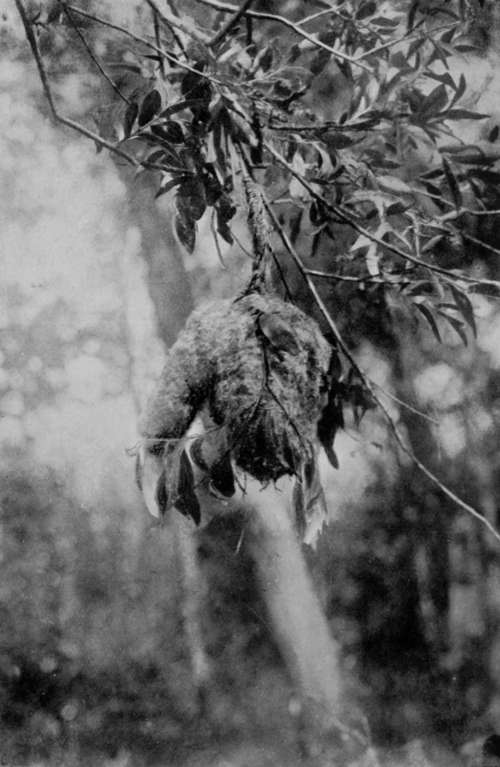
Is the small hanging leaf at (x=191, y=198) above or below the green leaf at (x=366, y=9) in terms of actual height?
below

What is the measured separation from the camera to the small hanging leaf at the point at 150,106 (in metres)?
0.80

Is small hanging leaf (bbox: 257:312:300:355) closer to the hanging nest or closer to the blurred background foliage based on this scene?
the hanging nest

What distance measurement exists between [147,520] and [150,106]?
71cm

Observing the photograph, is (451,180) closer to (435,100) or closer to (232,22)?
(435,100)

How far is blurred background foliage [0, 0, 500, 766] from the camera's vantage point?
115 cm

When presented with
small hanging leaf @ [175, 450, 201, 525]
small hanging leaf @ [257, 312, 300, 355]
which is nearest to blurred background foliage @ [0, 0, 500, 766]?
small hanging leaf @ [175, 450, 201, 525]

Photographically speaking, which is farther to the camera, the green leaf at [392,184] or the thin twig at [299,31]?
the green leaf at [392,184]

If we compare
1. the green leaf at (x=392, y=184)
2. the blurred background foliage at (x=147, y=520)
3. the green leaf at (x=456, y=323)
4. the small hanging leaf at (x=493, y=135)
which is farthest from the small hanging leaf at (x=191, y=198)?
the small hanging leaf at (x=493, y=135)

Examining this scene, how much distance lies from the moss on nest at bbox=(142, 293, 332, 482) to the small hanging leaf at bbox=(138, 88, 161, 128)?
257mm

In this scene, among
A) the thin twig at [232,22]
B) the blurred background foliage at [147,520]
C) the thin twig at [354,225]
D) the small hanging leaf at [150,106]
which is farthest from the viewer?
the blurred background foliage at [147,520]

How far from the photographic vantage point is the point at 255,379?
82cm

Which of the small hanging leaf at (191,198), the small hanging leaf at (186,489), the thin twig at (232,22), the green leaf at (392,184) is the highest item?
the thin twig at (232,22)

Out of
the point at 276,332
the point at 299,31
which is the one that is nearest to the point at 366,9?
the point at 299,31

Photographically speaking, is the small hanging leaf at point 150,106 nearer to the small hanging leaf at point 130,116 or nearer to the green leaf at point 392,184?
the small hanging leaf at point 130,116
